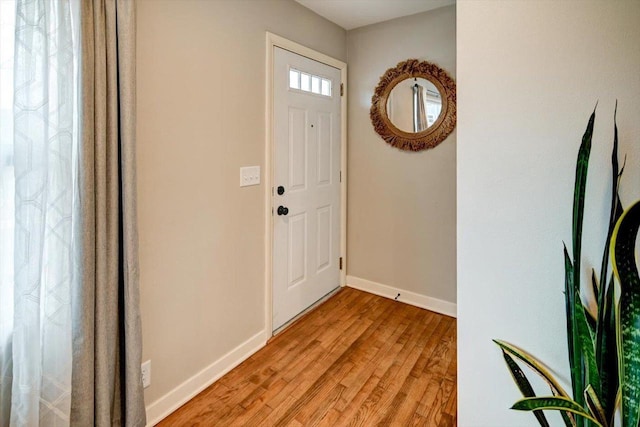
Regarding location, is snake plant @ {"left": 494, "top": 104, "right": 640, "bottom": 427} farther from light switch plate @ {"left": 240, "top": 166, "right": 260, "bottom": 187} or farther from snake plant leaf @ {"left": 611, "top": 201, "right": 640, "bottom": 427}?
light switch plate @ {"left": 240, "top": 166, "right": 260, "bottom": 187}

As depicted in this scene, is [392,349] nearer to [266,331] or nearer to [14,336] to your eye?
[266,331]

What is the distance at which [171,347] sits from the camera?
1.82m

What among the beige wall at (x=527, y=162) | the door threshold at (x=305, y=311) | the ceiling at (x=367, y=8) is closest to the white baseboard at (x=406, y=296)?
the door threshold at (x=305, y=311)

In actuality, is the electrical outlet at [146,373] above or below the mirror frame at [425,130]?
below

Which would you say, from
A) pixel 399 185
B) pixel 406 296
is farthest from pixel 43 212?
pixel 406 296

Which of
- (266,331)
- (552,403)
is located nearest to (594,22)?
(552,403)

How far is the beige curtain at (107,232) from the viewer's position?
1.29 m

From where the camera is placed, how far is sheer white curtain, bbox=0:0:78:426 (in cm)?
113

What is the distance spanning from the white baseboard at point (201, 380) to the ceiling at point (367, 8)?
2.46 metres

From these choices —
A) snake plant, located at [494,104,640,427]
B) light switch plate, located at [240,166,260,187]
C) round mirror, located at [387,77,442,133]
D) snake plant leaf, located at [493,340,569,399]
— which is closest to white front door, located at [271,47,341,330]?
light switch plate, located at [240,166,260,187]

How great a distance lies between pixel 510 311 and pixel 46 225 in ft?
5.49

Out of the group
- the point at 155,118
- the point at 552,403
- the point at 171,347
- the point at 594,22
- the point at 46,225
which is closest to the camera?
the point at 552,403

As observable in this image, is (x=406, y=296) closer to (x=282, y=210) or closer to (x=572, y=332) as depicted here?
(x=282, y=210)

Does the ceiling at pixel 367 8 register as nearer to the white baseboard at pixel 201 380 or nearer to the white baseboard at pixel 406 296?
the white baseboard at pixel 406 296
